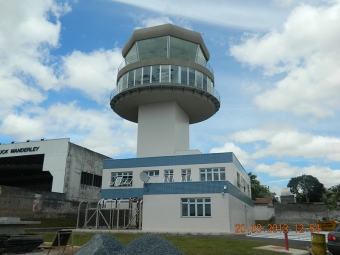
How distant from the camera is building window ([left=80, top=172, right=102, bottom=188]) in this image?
41188mm

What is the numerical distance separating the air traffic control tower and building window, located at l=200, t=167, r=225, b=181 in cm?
378

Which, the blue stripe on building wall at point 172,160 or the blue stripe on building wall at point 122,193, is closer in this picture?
the blue stripe on building wall at point 172,160

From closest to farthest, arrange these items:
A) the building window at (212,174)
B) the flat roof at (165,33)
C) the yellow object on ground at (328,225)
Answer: the building window at (212,174)
the yellow object on ground at (328,225)
the flat roof at (165,33)

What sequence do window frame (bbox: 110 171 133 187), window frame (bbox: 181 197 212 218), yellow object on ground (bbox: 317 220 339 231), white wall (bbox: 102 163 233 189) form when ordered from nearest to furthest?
1. window frame (bbox: 181 197 212 218)
2. white wall (bbox: 102 163 233 189)
3. yellow object on ground (bbox: 317 220 339 231)
4. window frame (bbox: 110 171 133 187)

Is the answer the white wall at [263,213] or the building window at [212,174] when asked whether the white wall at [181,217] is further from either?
the white wall at [263,213]

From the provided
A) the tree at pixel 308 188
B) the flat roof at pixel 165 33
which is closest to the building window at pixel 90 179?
the flat roof at pixel 165 33

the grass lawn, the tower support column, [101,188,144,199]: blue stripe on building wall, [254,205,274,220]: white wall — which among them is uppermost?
the tower support column

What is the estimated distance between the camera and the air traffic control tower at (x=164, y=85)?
32.2 m

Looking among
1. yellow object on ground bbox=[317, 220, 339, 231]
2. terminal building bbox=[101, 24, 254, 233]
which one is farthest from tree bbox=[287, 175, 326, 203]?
terminal building bbox=[101, 24, 254, 233]

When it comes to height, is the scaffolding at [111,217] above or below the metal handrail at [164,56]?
below

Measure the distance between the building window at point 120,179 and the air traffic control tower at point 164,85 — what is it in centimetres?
291

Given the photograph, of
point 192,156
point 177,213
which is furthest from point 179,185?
point 192,156

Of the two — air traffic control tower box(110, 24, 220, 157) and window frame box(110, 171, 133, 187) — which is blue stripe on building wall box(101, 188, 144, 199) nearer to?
window frame box(110, 171, 133, 187)

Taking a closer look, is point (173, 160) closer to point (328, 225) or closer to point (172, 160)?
point (172, 160)
